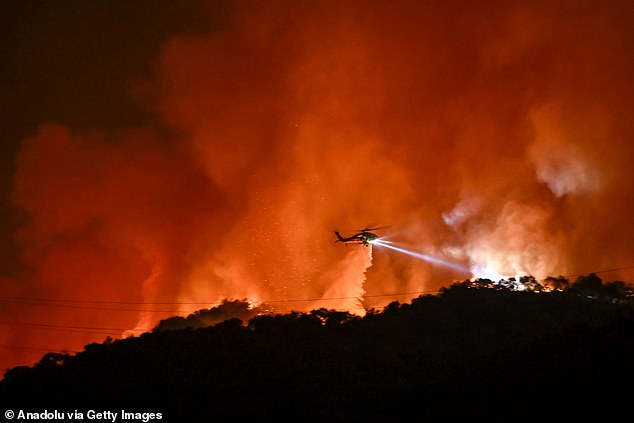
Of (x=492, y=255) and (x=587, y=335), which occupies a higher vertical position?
(x=492, y=255)

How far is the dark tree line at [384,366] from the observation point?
27.6 m

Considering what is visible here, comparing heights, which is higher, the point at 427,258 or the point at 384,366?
the point at 427,258

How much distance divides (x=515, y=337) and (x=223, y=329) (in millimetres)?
24325

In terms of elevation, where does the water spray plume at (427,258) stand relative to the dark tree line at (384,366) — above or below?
above

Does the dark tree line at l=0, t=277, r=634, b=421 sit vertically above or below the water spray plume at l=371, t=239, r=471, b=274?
below

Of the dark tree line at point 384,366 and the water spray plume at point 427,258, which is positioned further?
the water spray plume at point 427,258

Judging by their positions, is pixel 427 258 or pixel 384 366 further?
pixel 427 258

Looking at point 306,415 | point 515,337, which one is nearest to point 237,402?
point 306,415

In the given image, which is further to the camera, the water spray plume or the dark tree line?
the water spray plume

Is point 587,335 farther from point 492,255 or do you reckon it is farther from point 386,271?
point 386,271

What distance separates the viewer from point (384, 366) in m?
41.7

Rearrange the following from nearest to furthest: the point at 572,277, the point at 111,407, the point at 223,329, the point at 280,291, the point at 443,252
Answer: the point at 111,407
the point at 223,329
the point at 572,277
the point at 443,252
the point at 280,291

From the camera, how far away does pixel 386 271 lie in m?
72.2

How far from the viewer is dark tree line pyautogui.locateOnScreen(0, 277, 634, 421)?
27.6 m
